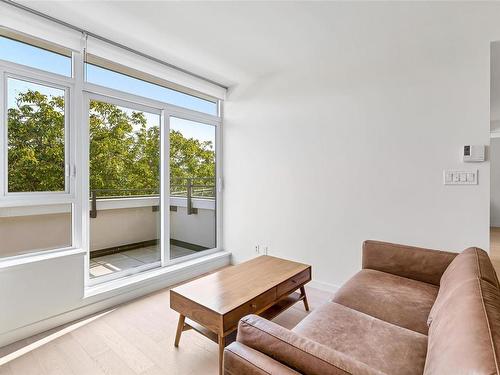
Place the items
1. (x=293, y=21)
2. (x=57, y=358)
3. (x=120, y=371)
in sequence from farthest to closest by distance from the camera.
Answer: (x=293, y=21), (x=57, y=358), (x=120, y=371)

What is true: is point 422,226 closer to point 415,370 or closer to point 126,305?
point 415,370

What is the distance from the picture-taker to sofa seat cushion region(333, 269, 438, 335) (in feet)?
5.10

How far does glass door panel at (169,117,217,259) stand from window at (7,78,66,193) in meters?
1.17

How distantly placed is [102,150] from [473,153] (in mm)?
3359

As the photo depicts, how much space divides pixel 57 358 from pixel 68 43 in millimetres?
2487

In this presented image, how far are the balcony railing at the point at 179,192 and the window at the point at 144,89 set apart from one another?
96 centimetres

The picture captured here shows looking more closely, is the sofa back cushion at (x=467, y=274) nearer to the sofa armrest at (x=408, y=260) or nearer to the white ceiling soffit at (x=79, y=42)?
the sofa armrest at (x=408, y=260)

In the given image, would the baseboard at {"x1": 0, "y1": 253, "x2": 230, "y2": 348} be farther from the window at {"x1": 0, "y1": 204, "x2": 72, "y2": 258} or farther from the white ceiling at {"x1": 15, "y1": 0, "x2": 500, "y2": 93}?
the white ceiling at {"x1": 15, "y1": 0, "x2": 500, "y2": 93}

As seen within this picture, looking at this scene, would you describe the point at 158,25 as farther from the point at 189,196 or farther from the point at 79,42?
the point at 189,196

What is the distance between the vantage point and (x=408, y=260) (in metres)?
2.09

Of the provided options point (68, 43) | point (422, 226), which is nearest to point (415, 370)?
point (422, 226)

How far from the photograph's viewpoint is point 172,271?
3102mm

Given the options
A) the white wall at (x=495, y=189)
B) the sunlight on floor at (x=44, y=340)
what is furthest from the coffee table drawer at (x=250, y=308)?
the white wall at (x=495, y=189)

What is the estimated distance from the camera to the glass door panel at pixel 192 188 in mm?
3361
